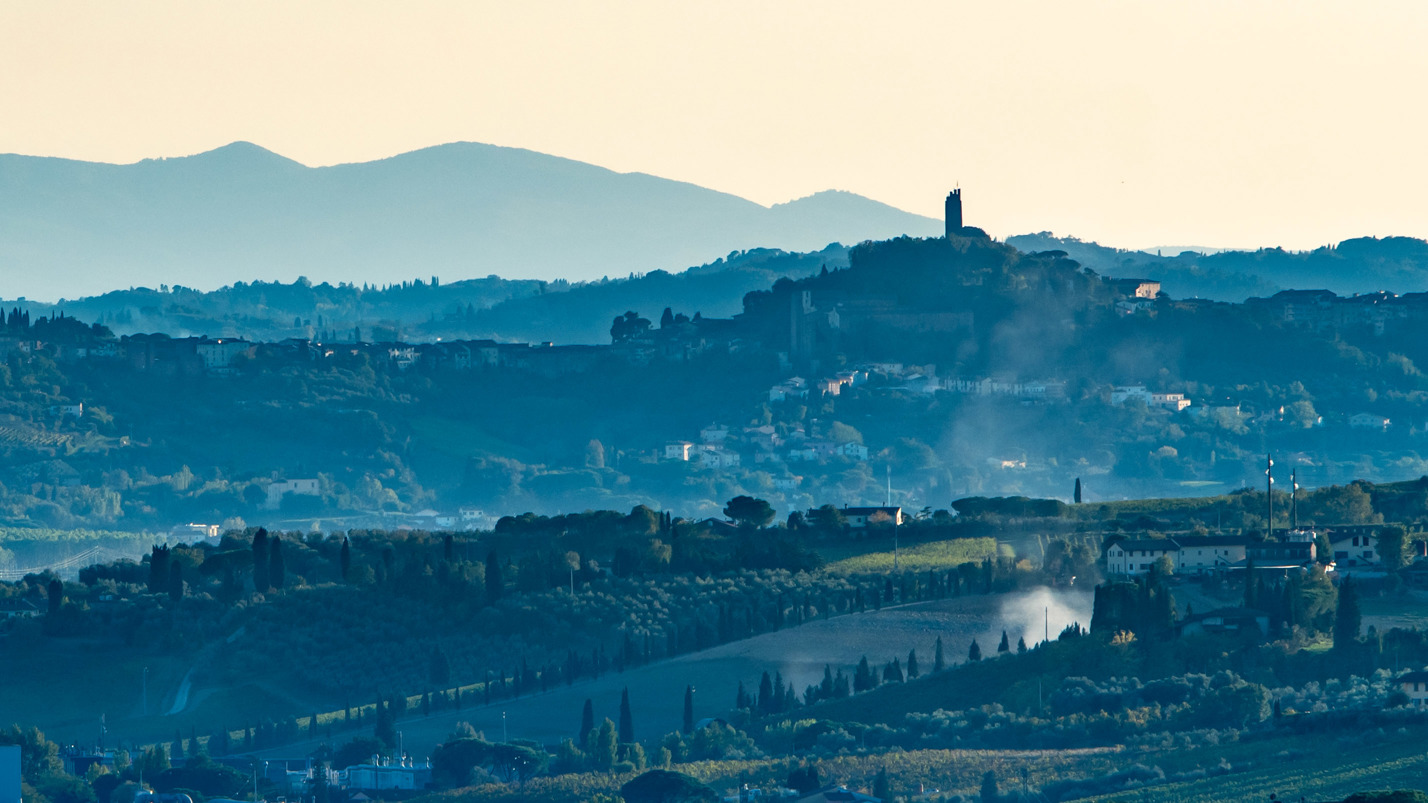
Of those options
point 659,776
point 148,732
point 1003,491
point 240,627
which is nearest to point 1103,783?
point 659,776

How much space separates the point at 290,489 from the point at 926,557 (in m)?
84.4

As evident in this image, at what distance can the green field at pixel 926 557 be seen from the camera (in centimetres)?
10725

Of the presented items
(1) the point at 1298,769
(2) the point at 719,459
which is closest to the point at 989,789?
(1) the point at 1298,769

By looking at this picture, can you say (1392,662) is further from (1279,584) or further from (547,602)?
(547,602)

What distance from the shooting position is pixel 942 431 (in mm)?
194375

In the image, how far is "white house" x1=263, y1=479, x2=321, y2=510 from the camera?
609 feet

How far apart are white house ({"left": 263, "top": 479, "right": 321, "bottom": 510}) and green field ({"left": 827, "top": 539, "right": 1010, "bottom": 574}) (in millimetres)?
Answer: 78033

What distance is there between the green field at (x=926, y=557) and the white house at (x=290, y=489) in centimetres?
7803

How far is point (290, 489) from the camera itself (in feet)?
616

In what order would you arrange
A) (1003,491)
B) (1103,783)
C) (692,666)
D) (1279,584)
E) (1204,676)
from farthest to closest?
1. (1003,491)
2. (692,666)
3. (1279,584)
4. (1204,676)
5. (1103,783)

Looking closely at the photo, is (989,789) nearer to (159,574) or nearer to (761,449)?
(159,574)

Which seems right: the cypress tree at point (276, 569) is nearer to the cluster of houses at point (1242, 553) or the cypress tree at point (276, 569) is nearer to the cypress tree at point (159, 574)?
the cypress tree at point (159, 574)

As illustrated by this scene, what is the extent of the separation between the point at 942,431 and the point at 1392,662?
115m

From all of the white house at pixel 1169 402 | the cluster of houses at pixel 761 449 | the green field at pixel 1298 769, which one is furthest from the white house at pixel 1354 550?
the white house at pixel 1169 402
